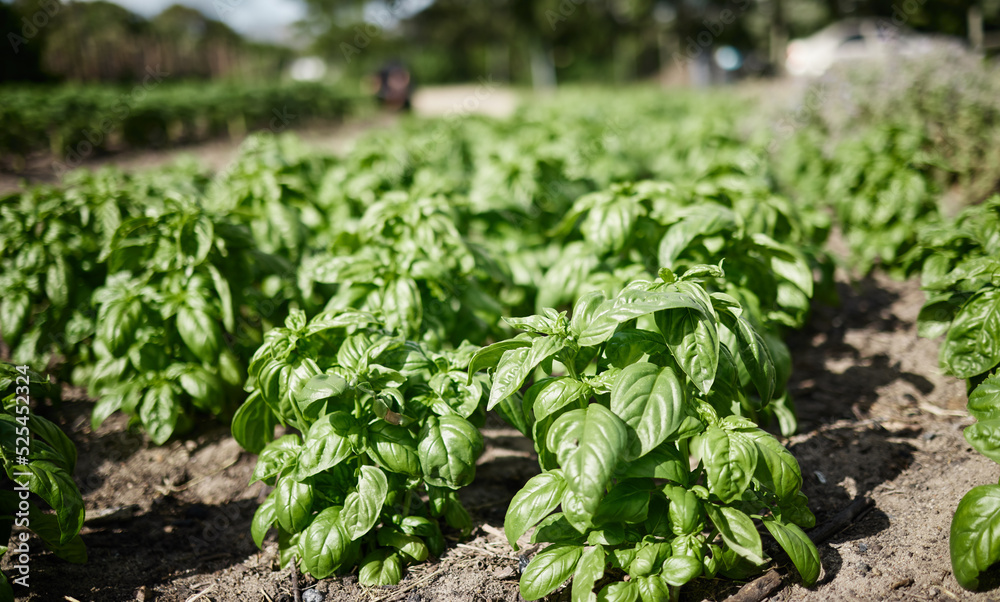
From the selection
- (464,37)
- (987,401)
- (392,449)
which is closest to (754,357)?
(987,401)

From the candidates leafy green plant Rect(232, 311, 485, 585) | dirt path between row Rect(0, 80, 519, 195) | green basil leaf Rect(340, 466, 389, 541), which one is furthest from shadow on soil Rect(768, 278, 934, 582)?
dirt path between row Rect(0, 80, 519, 195)

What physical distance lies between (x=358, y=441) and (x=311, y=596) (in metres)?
0.55

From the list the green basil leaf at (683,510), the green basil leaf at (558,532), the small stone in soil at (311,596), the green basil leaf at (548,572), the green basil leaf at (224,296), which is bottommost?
the small stone in soil at (311,596)

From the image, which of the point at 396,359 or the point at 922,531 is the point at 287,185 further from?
the point at 922,531

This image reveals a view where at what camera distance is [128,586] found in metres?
1.98

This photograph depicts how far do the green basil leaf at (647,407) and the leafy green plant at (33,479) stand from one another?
1.54 metres

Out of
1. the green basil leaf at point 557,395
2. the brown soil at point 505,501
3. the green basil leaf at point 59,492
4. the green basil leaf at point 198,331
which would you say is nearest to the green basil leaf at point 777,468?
the brown soil at point 505,501

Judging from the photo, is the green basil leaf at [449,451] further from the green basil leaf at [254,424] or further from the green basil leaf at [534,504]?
the green basil leaf at [254,424]

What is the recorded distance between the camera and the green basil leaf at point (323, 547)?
5.78 ft

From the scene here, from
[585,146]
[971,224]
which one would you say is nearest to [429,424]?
[971,224]

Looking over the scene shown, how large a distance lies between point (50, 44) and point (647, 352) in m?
21.7

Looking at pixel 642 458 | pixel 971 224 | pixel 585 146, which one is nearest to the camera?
pixel 642 458

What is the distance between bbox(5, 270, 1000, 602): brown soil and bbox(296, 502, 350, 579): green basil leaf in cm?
19

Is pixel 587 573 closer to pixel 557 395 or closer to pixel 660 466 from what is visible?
pixel 660 466
